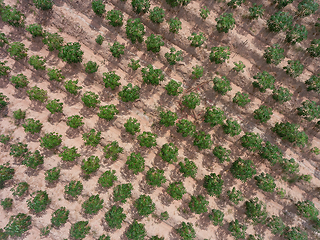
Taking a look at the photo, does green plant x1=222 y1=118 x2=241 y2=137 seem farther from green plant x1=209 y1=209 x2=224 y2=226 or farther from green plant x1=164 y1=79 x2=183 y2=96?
green plant x1=209 y1=209 x2=224 y2=226

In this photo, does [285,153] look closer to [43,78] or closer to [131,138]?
[131,138]

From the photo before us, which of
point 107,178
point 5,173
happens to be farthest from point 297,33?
point 5,173

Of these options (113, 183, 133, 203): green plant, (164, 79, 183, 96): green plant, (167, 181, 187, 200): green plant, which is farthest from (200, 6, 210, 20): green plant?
(113, 183, 133, 203): green plant

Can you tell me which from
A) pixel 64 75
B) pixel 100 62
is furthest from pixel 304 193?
pixel 64 75

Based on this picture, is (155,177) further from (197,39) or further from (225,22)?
(225,22)

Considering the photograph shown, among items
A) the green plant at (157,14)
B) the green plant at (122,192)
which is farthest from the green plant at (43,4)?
the green plant at (122,192)

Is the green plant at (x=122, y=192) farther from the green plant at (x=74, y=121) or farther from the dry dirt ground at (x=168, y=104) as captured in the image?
the green plant at (x=74, y=121)
